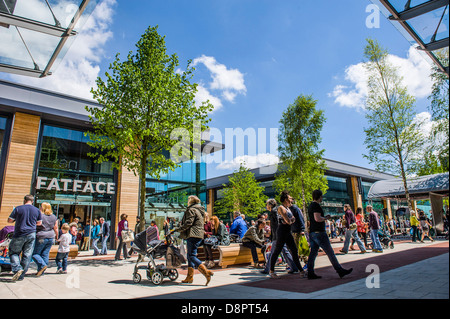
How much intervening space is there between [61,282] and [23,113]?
14.0 m

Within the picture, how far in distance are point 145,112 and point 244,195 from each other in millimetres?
27968

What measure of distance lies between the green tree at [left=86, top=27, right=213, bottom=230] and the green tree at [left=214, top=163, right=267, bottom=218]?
26.9m

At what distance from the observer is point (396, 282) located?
14.6ft

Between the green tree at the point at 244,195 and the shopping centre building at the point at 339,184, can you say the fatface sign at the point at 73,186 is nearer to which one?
the green tree at the point at 244,195

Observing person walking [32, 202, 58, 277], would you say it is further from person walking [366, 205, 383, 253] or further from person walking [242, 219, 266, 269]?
person walking [366, 205, 383, 253]

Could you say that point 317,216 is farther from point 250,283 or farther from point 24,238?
point 24,238

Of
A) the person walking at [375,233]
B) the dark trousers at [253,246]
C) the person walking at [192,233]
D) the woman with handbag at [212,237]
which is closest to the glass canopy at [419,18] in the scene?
the person walking at [192,233]

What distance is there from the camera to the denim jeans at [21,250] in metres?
6.30

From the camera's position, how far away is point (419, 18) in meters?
4.41

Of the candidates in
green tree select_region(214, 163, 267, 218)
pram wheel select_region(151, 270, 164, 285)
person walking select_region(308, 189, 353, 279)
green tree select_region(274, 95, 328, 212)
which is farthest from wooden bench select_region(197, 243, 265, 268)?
green tree select_region(214, 163, 267, 218)

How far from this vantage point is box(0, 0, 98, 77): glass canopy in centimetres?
462

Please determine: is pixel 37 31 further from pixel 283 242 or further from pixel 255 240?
pixel 255 240
